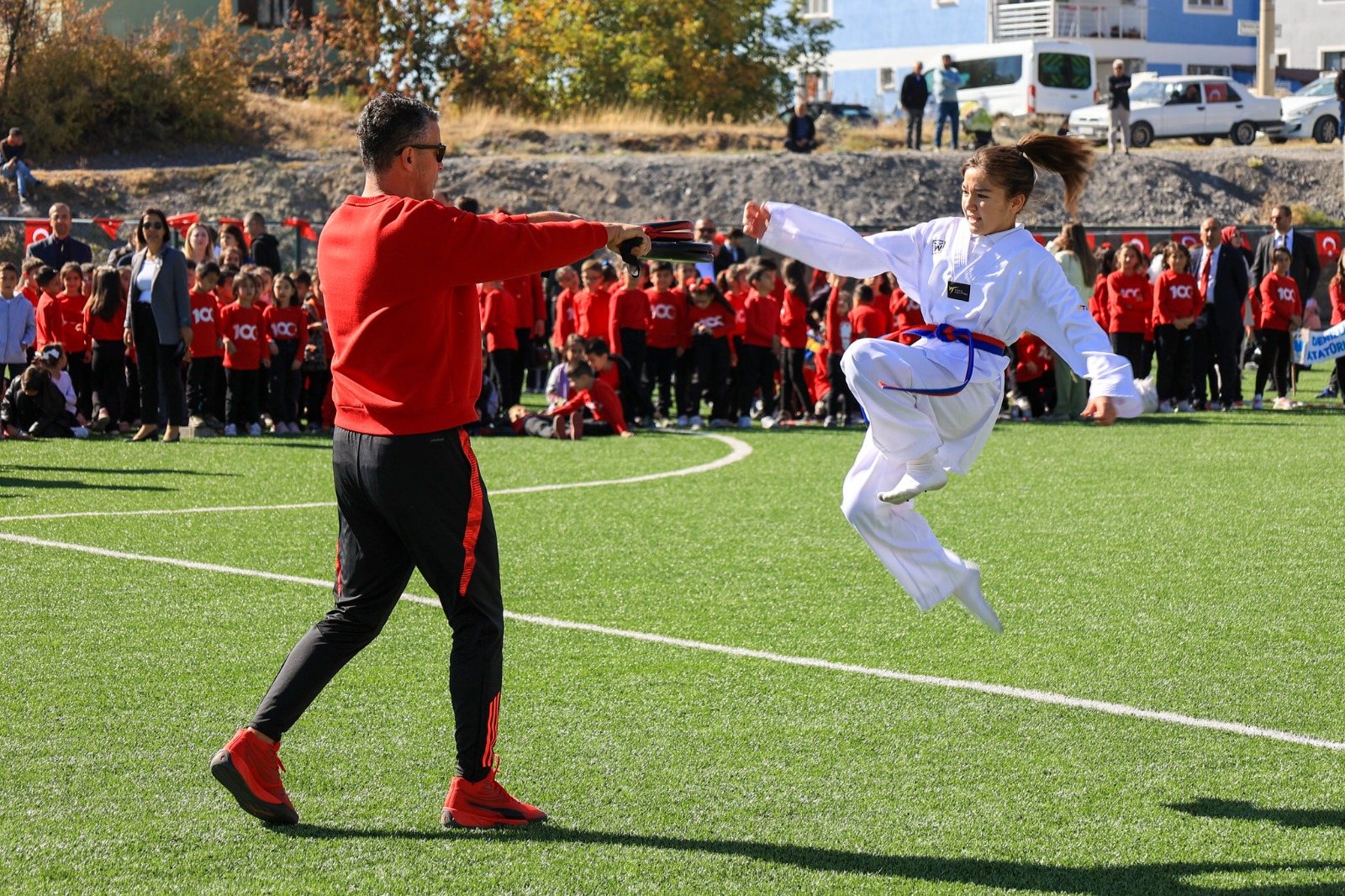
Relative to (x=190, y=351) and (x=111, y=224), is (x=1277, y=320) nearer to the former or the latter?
(x=190, y=351)

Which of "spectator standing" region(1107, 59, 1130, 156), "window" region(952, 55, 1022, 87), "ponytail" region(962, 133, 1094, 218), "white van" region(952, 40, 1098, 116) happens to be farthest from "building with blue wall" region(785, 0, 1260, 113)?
"ponytail" region(962, 133, 1094, 218)

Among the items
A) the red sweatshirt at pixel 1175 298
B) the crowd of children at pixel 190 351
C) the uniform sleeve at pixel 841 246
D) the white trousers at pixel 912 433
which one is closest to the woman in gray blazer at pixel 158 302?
the crowd of children at pixel 190 351

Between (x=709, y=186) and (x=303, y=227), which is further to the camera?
(x=709, y=186)

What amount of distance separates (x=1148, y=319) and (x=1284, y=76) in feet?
166

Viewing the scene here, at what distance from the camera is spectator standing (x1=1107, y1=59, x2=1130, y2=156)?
3294cm

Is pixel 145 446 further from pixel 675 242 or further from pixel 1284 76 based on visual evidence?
pixel 1284 76

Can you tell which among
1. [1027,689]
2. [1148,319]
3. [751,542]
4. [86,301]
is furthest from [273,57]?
[1027,689]

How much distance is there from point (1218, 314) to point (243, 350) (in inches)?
425

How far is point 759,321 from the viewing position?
54.2ft

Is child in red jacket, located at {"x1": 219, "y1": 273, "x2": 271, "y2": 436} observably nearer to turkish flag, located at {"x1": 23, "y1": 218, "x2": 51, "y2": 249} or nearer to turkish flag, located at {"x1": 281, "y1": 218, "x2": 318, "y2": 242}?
turkish flag, located at {"x1": 281, "y1": 218, "x2": 318, "y2": 242}

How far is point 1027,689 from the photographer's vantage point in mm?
5898

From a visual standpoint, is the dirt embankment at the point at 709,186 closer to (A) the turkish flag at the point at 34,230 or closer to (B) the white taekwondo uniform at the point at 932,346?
(A) the turkish flag at the point at 34,230

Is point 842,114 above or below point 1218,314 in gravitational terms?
above

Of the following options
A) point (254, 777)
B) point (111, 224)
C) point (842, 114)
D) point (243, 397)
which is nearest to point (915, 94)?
point (842, 114)
